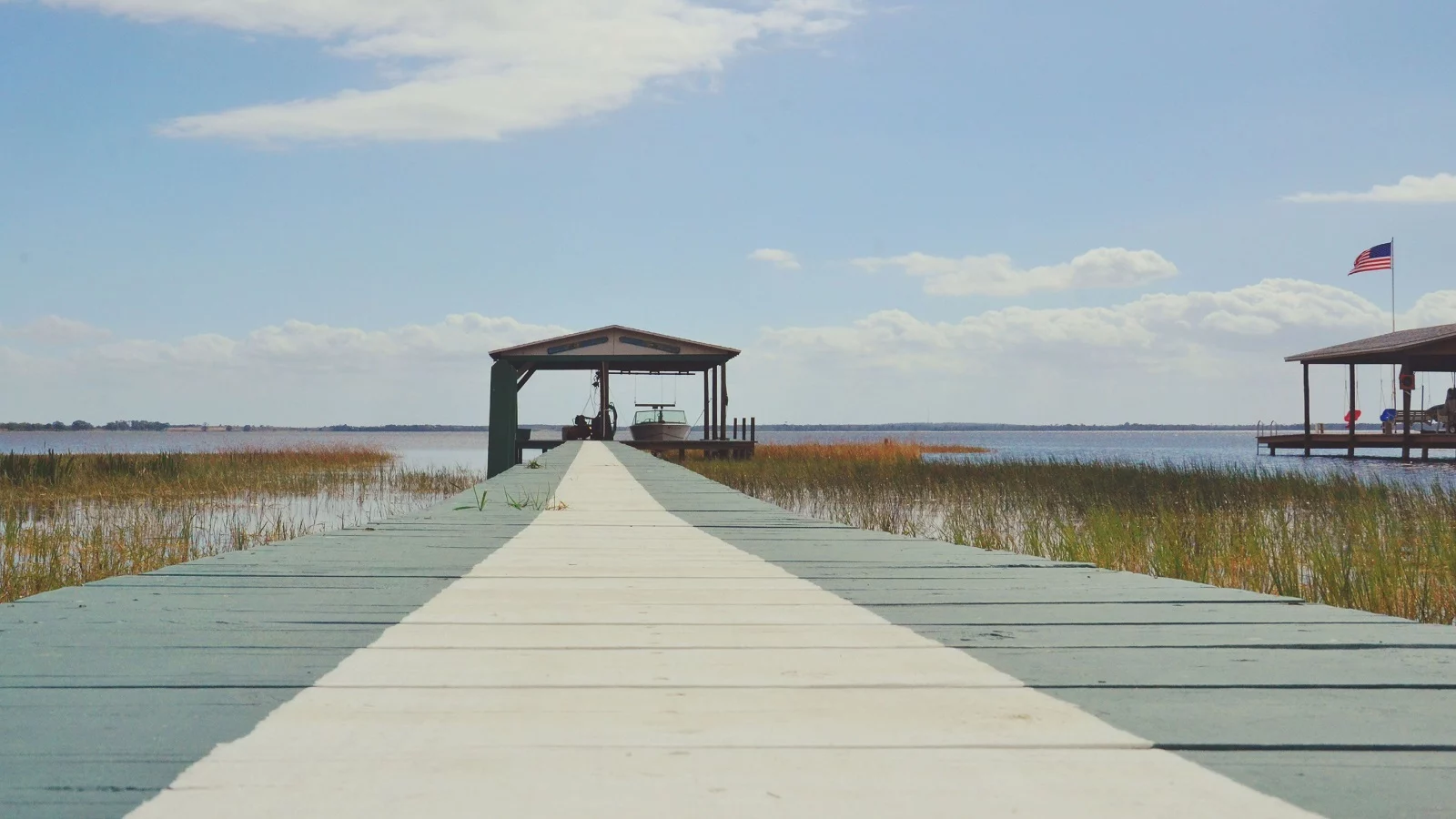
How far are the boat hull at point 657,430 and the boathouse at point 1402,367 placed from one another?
21.7 meters

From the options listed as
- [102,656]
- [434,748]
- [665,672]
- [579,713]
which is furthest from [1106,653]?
[102,656]

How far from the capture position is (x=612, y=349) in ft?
83.9

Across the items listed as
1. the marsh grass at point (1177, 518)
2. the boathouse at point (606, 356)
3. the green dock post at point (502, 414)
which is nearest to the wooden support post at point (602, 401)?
the boathouse at point (606, 356)

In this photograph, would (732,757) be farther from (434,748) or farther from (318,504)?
(318,504)

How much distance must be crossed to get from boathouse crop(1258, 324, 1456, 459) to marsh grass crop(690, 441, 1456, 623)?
16.5 metres

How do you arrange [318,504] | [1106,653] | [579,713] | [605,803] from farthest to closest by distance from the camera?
[318,504] < [1106,653] < [579,713] < [605,803]

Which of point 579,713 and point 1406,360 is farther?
point 1406,360

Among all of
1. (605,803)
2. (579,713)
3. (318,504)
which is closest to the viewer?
(605,803)

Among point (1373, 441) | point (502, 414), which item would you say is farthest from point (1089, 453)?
point (502, 414)

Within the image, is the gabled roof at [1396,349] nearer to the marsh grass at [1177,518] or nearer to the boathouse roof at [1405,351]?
the boathouse roof at [1405,351]

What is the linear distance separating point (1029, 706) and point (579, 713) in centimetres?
80

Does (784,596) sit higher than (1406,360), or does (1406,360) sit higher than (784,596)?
(1406,360)

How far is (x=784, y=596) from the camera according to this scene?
299 centimetres

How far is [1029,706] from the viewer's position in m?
1.76
